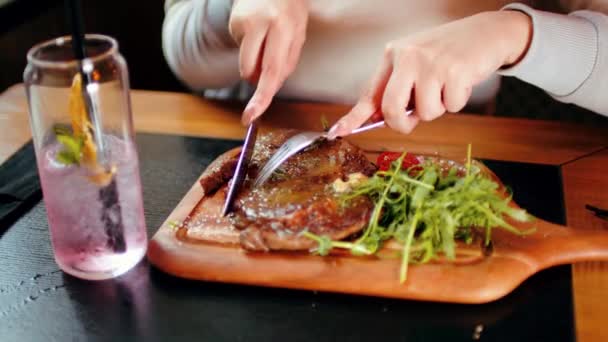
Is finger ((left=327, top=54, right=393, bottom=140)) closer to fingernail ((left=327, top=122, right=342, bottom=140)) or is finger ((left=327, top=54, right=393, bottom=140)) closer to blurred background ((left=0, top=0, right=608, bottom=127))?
fingernail ((left=327, top=122, right=342, bottom=140))

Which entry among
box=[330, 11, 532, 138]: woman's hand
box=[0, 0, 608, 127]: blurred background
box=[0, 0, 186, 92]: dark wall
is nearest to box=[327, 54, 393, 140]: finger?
box=[330, 11, 532, 138]: woman's hand

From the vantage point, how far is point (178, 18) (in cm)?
182

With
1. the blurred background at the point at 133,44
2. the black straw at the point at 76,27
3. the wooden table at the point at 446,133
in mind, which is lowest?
the blurred background at the point at 133,44

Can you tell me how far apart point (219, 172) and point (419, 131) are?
53cm

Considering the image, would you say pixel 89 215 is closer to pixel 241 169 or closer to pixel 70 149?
pixel 70 149

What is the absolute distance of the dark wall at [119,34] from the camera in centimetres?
240

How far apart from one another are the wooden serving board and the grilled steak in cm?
4

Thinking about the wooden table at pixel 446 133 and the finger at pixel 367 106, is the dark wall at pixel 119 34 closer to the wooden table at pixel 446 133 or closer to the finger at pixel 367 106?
the wooden table at pixel 446 133

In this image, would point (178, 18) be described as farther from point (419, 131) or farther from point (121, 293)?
point (121, 293)

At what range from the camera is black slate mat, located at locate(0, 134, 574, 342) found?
3.30ft

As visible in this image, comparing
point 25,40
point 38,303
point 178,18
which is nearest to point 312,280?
point 38,303

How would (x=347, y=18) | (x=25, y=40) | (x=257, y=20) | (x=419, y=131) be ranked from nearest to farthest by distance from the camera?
(x=257, y=20) < (x=419, y=131) < (x=347, y=18) < (x=25, y=40)

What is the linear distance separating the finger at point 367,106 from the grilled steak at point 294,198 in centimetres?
6

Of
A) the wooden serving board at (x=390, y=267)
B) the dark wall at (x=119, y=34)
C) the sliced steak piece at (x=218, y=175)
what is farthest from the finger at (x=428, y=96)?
the dark wall at (x=119, y=34)
